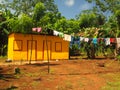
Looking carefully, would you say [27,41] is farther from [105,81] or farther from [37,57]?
[105,81]

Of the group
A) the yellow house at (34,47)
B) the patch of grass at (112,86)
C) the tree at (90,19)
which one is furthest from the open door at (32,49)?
the patch of grass at (112,86)

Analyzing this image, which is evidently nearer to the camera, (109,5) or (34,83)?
(34,83)

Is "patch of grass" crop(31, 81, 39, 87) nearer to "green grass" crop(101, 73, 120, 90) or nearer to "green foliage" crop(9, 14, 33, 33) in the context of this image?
"green grass" crop(101, 73, 120, 90)

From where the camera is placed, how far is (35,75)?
17141 millimetres

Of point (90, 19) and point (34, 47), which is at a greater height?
point (90, 19)

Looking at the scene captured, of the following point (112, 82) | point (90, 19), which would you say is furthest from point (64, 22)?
point (112, 82)

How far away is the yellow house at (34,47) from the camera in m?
28.3

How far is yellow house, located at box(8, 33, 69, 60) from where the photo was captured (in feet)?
92.8

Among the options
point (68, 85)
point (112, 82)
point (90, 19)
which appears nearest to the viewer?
point (68, 85)

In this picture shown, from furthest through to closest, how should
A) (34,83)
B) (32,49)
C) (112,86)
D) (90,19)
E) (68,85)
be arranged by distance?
(90,19) < (32,49) < (34,83) < (112,86) < (68,85)

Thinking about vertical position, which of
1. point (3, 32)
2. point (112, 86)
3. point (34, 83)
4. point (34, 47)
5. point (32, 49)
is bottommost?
point (112, 86)

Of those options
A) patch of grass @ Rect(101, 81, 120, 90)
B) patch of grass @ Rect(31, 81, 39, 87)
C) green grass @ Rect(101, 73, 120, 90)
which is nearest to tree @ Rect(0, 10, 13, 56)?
green grass @ Rect(101, 73, 120, 90)

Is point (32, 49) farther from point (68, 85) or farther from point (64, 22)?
point (68, 85)

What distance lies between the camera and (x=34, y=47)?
28953mm
